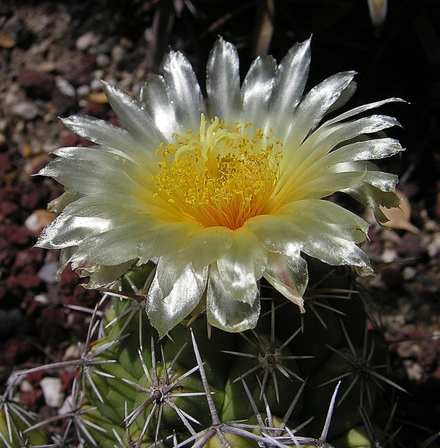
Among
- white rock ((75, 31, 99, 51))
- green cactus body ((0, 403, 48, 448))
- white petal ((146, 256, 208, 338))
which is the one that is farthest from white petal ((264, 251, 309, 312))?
white rock ((75, 31, 99, 51))

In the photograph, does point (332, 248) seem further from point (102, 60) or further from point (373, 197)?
point (102, 60)

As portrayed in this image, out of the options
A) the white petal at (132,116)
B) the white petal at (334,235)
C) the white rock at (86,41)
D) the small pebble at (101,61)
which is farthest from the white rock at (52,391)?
the white rock at (86,41)

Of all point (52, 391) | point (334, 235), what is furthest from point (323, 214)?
point (52, 391)

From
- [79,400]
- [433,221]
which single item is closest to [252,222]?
[79,400]

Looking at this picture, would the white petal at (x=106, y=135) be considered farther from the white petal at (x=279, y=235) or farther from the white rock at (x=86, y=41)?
the white rock at (x=86, y=41)

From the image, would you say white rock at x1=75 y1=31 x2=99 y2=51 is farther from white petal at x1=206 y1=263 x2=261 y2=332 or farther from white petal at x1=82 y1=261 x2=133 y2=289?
white petal at x1=206 y1=263 x2=261 y2=332
